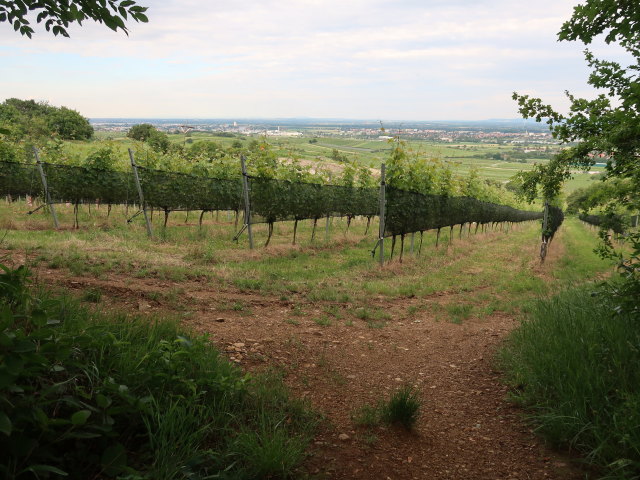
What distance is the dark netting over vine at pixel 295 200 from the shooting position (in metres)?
12.1

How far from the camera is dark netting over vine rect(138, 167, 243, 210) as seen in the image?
1291cm

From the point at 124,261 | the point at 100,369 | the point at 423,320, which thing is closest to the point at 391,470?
the point at 100,369

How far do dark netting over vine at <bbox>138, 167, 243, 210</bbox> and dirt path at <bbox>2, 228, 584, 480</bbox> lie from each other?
715 cm

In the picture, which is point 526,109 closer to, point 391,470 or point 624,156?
point 624,156

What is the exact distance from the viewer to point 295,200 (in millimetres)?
12773

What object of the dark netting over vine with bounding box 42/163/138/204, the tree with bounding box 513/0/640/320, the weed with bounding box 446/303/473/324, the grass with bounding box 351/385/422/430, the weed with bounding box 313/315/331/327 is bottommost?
the weed with bounding box 446/303/473/324

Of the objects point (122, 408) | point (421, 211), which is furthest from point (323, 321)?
point (421, 211)

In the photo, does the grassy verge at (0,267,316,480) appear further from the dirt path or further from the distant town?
the distant town

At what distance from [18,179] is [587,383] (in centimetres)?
1785

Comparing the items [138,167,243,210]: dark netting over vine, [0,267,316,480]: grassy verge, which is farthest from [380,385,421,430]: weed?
[138,167,243,210]: dark netting over vine

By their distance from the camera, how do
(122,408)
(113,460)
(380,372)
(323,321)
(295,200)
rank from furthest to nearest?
1. (295,200)
2. (323,321)
3. (380,372)
4. (122,408)
5. (113,460)

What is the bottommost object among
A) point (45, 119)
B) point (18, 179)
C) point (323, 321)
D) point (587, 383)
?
point (323, 321)

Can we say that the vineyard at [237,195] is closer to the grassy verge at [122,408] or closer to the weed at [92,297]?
the weed at [92,297]

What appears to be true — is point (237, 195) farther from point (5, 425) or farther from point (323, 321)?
point (5, 425)
